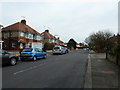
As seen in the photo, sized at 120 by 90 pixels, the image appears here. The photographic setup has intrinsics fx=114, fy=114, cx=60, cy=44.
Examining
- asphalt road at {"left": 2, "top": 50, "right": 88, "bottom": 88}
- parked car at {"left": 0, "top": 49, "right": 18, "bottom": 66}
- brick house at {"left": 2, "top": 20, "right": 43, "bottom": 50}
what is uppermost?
brick house at {"left": 2, "top": 20, "right": 43, "bottom": 50}

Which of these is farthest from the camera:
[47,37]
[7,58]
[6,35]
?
[47,37]

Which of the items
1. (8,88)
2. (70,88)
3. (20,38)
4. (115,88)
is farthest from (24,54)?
(20,38)

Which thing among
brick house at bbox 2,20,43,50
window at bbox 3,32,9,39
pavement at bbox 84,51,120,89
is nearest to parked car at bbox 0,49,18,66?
pavement at bbox 84,51,120,89

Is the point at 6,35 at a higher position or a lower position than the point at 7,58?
higher

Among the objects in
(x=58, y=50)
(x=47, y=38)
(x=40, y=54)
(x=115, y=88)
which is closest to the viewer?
(x=115, y=88)

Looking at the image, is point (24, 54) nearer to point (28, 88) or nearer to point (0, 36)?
point (28, 88)

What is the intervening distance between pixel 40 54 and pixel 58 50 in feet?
31.5

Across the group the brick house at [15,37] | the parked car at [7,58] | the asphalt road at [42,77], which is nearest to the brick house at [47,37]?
the brick house at [15,37]

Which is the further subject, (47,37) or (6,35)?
(47,37)

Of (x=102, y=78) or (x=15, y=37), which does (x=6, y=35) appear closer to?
(x=15, y=37)

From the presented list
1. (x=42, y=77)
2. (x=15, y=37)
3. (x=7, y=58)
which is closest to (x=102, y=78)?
(x=42, y=77)

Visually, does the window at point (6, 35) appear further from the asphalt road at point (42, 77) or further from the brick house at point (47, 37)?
the asphalt road at point (42, 77)

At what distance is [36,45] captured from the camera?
3866cm

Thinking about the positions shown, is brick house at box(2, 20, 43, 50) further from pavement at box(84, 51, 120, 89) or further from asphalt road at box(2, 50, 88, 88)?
pavement at box(84, 51, 120, 89)
